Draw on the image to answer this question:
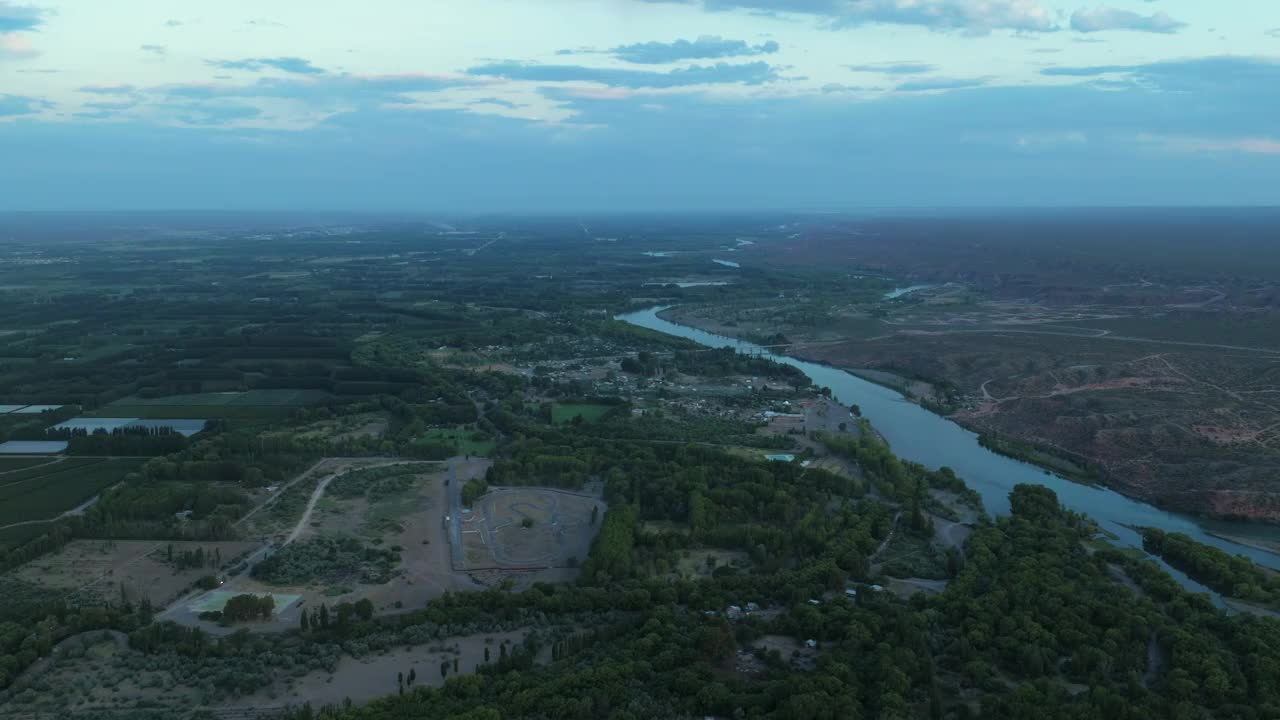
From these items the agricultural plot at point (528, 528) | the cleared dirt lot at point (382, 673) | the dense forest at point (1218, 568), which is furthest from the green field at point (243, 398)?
the dense forest at point (1218, 568)

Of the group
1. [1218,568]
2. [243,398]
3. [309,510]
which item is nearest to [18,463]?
[243,398]

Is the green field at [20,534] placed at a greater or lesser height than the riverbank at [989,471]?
greater

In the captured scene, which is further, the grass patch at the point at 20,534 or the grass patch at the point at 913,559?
the grass patch at the point at 20,534

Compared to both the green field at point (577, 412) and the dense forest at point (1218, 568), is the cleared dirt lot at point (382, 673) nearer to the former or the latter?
the dense forest at point (1218, 568)

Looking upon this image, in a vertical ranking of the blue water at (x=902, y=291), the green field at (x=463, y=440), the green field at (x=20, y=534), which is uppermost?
the blue water at (x=902, y=291)

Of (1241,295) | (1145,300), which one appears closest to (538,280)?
(1145,300)

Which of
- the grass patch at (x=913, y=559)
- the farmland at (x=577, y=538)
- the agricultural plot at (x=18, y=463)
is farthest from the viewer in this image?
the agricultural plot at (x=18, y=463)

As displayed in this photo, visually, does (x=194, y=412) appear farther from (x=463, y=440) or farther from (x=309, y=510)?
(x=309, y=510)
